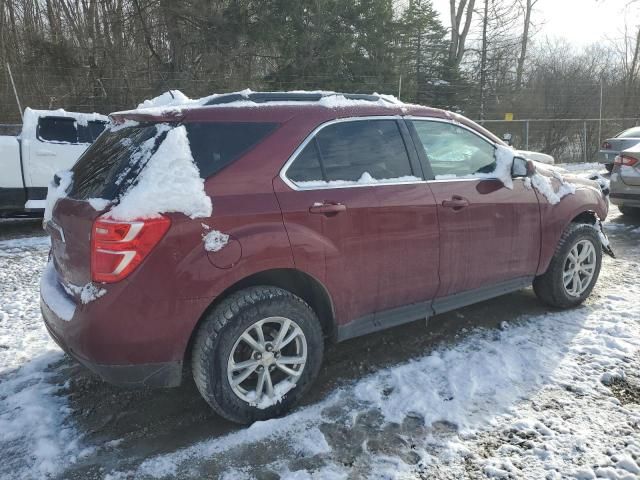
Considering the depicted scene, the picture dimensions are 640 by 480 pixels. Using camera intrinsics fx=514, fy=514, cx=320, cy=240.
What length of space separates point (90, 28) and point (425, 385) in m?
17.1

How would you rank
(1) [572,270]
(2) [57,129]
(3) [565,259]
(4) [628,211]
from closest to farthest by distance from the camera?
(3) [565,259] < (1) [572,270] < (2) [57,129] < (4) [628,211]

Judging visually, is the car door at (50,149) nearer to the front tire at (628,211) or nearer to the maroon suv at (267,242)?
the maroon suv at (267,242)

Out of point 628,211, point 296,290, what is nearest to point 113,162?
point 296,290

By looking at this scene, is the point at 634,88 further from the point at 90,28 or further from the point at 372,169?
the point at 372,169

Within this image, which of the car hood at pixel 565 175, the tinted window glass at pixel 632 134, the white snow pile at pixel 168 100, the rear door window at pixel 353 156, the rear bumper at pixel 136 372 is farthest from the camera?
the tinted window glass at pixel 632 134

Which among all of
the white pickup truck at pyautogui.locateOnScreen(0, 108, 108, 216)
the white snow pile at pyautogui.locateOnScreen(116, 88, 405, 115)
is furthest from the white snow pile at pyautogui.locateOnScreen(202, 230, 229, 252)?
the white pickup truck at pyautogui.locateOnScreen(0, 108, 108, 216)

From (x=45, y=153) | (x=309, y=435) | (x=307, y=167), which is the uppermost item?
(x=45, y=153)

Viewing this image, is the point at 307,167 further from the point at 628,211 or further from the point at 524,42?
the point at 524,42

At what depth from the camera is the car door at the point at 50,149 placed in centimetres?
765

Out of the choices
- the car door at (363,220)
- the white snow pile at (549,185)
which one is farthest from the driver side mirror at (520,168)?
the car door at (363,220)

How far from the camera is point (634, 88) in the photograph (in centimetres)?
2241

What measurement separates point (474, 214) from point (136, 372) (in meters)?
2.52

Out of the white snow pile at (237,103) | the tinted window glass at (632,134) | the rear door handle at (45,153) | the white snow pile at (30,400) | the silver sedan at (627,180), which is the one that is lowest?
the white snow pile at (30,400)

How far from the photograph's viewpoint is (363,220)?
3.21 metres
